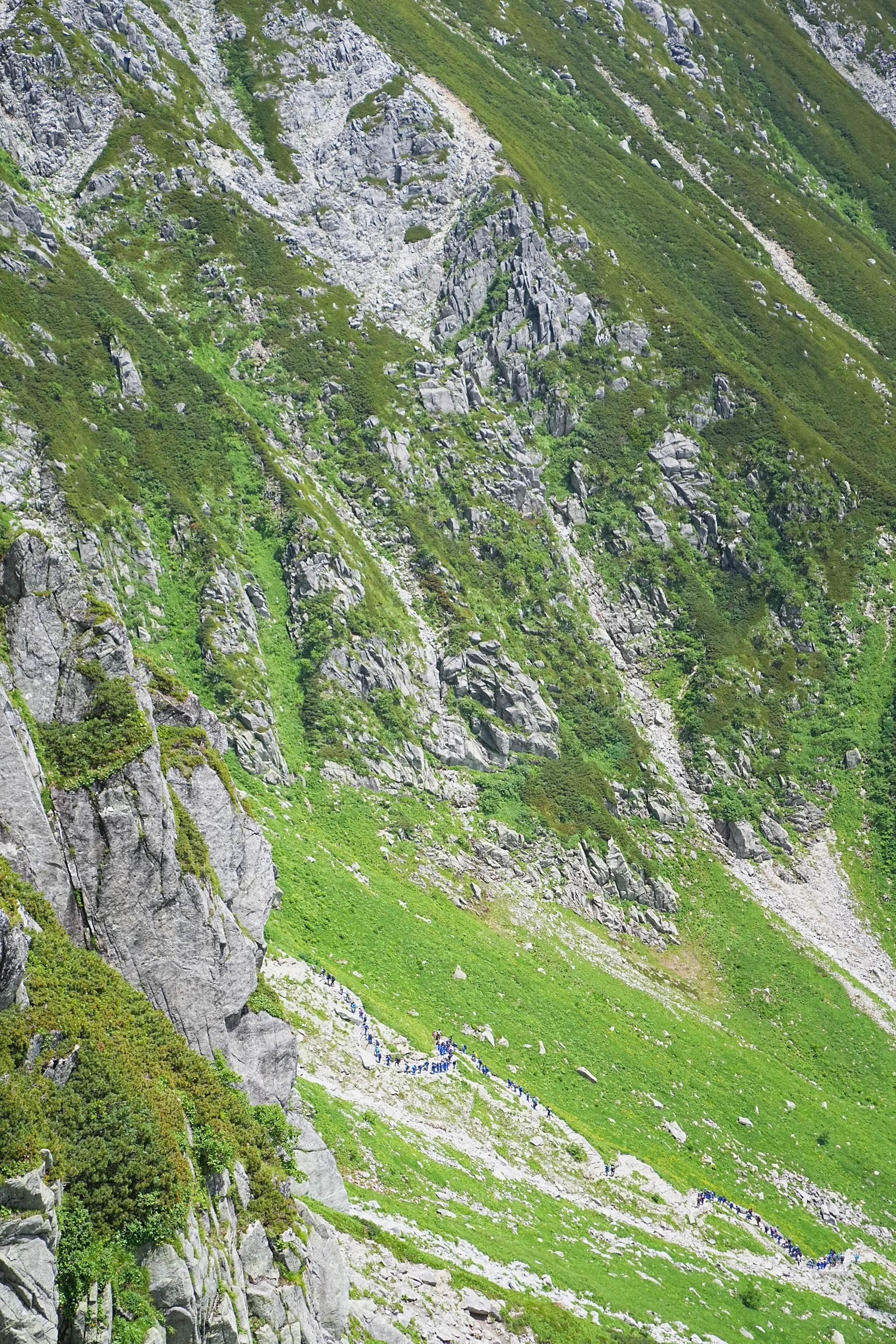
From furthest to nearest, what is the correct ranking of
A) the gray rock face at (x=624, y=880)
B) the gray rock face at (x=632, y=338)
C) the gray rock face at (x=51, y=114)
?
the gray rock face at (x=632, y=338) → the gray rock face at (x=51, y=114) → the gray rock face at (x=624, y=880)

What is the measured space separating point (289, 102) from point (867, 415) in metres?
82.9

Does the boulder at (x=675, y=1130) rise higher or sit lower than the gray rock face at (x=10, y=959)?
lower

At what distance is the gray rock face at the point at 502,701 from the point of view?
67875mm

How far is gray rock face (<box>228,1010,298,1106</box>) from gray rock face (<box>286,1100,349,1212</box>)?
40.4 inches

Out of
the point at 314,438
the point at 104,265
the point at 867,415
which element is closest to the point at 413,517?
the point at 314,438

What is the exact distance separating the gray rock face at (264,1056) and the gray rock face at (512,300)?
81.7m

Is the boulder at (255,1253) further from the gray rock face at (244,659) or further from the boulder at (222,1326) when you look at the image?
the gray rock face at (244,659)

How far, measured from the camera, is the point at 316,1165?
23.0 meters

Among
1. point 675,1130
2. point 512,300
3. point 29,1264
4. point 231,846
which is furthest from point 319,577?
point 29,1264

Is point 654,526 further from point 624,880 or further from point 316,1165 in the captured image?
point 316,1165

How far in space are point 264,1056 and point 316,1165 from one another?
3751mm

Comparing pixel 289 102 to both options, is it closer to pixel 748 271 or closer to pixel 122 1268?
pixel 748 271

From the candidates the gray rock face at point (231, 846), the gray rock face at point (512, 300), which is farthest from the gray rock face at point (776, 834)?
the gray rock face at point (231, 846)

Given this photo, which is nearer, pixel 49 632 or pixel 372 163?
pixel 49 632
